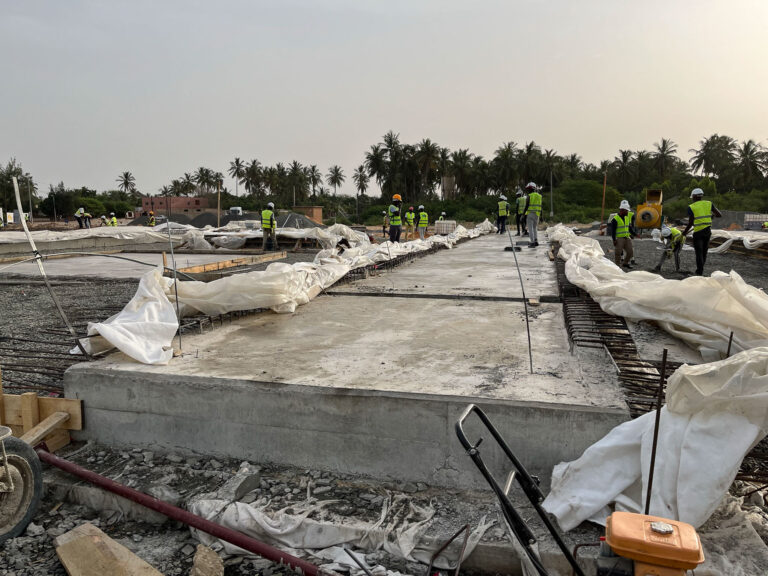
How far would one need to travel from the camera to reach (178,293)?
495cm

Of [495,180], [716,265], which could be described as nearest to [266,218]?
[716,265]

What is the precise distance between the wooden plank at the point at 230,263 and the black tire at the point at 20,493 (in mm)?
6576

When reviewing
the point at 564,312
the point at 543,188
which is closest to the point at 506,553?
the point at 564,312

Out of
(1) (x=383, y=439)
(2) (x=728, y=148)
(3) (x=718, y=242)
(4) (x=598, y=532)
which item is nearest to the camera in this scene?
(4) (x=598, y=532)

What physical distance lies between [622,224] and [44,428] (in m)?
9.87

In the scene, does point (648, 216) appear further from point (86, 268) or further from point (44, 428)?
point (44, 428)

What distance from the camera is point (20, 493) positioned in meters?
2.85

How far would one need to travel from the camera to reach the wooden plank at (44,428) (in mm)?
3305

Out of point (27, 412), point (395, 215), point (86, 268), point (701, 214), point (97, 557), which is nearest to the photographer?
point (97, 557)

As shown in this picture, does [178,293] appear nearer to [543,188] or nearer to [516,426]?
[516,426]

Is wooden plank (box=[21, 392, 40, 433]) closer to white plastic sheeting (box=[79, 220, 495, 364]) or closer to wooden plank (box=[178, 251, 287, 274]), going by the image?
white plastic sheeting (box=[79, 220, 495, 364])

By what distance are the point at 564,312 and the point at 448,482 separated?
2937mm

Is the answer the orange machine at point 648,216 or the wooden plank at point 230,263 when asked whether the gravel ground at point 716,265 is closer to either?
the orange machine at point 648,216

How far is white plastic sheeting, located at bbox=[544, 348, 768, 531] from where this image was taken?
239cm
